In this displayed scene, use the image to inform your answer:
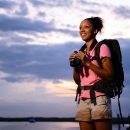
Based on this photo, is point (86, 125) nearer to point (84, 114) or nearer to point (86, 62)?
point (84, 114)

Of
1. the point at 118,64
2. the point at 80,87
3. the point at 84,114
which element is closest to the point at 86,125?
the point at 84,114

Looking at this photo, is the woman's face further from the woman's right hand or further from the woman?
the woman's right hand

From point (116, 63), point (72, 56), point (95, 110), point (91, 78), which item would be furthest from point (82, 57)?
point (95, 110)

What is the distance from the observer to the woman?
387cm

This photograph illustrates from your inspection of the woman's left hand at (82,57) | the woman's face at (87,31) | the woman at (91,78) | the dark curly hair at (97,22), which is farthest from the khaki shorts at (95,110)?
the dark curly hair at (97,22)

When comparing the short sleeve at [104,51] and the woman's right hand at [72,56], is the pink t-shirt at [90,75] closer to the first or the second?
the short sleeve at [104,51]

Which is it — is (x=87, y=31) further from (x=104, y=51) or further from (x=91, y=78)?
(x=91, y=78)

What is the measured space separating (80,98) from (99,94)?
25 cm

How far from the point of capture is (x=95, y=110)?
3902 millimetres

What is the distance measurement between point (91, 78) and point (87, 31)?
51 cm

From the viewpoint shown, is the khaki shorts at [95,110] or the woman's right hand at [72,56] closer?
the khaki shorts at [95,110]

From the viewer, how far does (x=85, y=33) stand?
4215 millimetres

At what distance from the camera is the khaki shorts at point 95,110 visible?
12.6ft

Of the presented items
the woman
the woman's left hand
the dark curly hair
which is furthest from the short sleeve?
the dark curly hair
